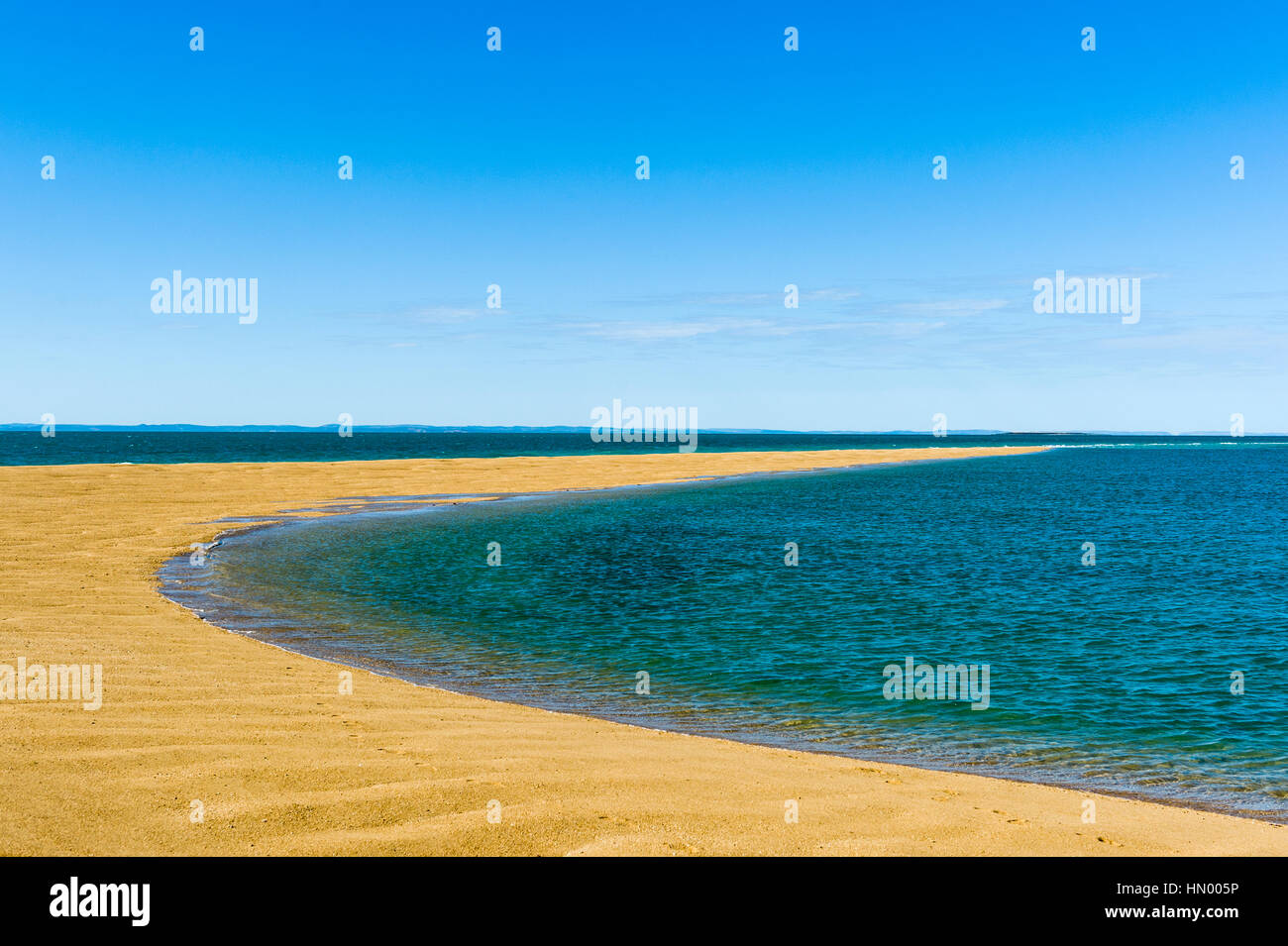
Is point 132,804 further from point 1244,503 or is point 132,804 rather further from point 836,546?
point 1244,503

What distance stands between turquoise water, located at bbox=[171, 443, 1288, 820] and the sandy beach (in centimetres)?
192

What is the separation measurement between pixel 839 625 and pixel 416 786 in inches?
607

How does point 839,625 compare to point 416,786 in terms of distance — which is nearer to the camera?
point 416,786

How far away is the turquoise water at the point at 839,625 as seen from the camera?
544 inches

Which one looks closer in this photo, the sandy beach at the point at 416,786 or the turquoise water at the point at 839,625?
the sandy beach at the point at 416,786

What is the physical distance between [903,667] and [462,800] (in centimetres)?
1200

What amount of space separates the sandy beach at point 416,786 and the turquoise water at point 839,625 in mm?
1923

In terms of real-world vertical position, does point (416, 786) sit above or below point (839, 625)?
above

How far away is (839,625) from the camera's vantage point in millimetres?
22469

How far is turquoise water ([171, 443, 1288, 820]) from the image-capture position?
45.4 ft

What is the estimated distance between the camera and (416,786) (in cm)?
899

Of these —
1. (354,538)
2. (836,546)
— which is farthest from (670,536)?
(354,538)
